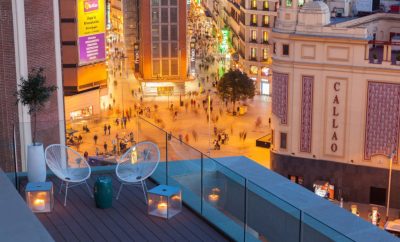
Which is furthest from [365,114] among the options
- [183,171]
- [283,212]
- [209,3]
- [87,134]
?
[209,3]

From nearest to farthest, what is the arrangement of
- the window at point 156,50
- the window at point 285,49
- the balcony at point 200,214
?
the balcony at point 200,214, the window at point 285,49, the window at point 156,50

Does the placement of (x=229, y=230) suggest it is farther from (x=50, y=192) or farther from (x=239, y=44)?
(x=239, y=44)

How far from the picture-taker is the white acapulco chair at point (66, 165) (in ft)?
54.0

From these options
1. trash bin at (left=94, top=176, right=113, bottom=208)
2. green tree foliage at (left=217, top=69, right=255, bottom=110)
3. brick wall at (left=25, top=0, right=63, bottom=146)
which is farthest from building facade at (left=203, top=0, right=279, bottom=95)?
trash bin at (left=94, top=176, right=113, bottom=208)

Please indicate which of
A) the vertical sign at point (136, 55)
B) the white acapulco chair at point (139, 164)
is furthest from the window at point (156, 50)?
the white acapulco chair at point (139, 164)

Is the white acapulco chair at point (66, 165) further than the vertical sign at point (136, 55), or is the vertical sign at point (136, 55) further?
the vertical sign at point (136, 55)

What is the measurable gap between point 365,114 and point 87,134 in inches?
779

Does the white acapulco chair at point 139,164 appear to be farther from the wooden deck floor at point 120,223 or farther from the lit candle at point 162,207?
the lit candle at point 162,207

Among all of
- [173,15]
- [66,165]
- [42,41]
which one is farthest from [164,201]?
[173,15]

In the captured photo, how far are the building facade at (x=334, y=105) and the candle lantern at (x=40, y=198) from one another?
28.4 m

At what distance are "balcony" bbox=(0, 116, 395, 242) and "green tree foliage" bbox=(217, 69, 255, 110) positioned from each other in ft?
149

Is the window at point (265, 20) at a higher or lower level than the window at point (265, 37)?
higher

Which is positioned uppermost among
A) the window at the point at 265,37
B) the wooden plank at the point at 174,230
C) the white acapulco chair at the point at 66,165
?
the white acapulco chair at the point at 66,165

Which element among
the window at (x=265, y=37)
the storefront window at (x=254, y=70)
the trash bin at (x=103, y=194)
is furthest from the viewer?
the storefront window at (x=254, y=70)
